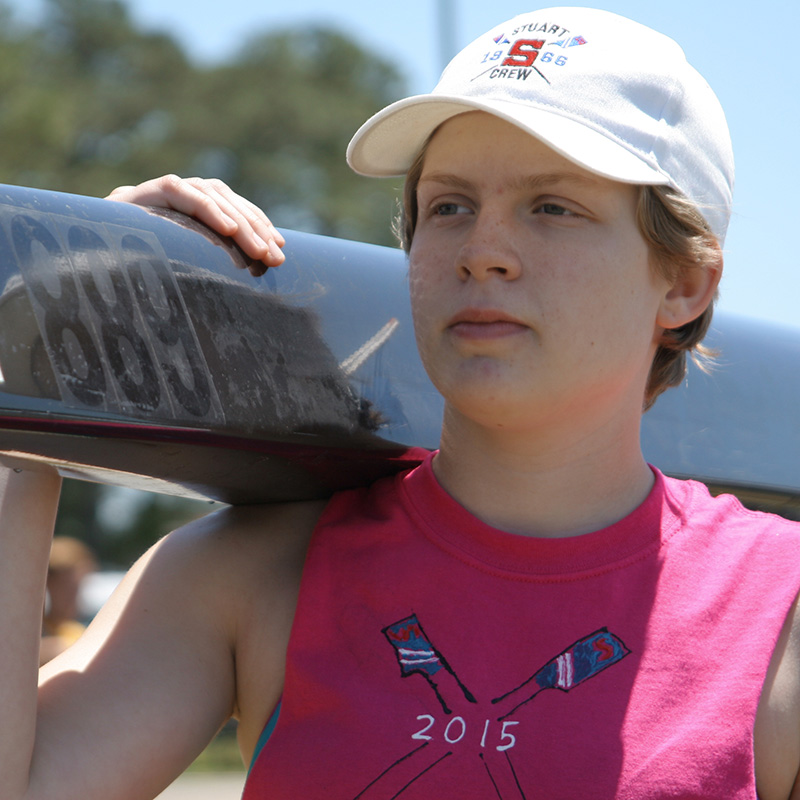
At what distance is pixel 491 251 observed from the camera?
1.48 m

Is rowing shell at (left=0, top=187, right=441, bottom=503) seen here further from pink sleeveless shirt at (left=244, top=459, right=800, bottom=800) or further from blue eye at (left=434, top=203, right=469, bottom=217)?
blue eye at (left=434, top=203, right=469, bottom=217)

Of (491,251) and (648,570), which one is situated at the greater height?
(491,251)

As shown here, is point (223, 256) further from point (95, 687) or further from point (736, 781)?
point (736, 781)

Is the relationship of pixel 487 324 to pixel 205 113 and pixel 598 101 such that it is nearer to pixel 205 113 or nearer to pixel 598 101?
pixel 598 101

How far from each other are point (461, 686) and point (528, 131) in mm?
738

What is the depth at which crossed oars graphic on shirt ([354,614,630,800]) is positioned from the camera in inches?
54.6

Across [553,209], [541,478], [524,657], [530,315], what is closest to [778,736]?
[524,657]

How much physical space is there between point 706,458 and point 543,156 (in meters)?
0.92

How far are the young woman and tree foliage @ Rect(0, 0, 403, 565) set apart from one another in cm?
2087

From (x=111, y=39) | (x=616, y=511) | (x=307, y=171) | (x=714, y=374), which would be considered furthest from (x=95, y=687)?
(x=111, y=39)

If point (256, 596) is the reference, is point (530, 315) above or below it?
above

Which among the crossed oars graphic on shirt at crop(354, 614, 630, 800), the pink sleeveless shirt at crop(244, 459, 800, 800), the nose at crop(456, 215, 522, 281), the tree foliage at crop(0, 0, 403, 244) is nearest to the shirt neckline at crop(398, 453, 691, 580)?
the pink sleeveless shirt at crop(244, 459, 800, 800)

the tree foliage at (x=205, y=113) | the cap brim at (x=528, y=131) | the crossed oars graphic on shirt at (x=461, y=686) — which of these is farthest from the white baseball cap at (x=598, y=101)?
the tree foliage at (x=205, y=113)

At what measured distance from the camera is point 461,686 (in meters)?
1.45
